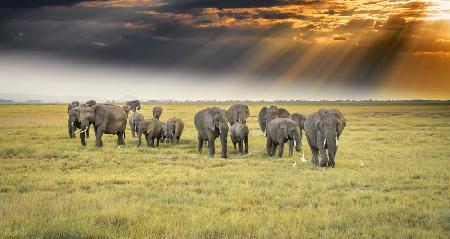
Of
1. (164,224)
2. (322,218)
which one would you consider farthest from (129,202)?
(322,218)

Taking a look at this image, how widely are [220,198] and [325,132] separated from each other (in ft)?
25.3

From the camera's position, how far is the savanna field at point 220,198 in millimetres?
10539

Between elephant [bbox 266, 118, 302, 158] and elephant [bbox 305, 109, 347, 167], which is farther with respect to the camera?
elephant [bbox 266, 118, 302, 158]

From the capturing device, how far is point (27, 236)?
32.5ft

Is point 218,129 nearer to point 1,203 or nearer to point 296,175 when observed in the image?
point 296,175

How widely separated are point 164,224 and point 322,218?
384 cm

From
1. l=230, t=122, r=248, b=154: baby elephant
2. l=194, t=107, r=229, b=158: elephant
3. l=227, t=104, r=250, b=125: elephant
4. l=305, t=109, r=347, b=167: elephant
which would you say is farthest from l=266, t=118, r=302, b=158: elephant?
l=227, t=104, r=250, b=125: elephant

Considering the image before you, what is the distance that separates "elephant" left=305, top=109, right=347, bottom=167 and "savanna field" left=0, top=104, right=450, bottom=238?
0.74 m

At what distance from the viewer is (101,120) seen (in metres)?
30.6

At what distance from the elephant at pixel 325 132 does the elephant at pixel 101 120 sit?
14.6m

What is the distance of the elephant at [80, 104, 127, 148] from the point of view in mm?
30212

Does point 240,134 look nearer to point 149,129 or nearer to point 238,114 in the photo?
point 149,129

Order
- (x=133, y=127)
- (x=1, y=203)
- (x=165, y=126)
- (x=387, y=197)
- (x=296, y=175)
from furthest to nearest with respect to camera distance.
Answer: (x=133, y=127)
(x=165, y=126)
(x=296, y=175)
(x=387, y=197)
(x=1, y=203)

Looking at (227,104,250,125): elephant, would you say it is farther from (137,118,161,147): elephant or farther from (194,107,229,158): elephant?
(194,107,229,158): elephant
